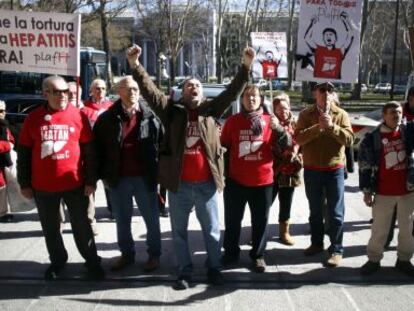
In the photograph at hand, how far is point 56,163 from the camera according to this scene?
4.64 m

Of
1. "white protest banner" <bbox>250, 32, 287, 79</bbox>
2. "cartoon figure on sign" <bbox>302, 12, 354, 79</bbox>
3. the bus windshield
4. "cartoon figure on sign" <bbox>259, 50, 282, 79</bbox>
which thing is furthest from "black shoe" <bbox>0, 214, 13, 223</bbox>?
the bus windshield

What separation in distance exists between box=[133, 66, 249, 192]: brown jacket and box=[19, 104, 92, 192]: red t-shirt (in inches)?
28.9

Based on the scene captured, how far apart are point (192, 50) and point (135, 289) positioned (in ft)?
225

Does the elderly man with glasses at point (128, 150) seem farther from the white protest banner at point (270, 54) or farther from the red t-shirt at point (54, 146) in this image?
the white protest banner at point (270, 54)

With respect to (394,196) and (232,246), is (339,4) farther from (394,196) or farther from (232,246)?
(232,246)

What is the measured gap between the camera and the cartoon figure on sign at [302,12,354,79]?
542 cm

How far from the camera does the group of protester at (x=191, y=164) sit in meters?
4.63

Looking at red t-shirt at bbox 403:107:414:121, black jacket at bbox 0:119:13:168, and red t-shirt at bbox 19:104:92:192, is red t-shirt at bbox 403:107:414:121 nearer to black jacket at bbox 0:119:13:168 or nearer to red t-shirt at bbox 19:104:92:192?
red t-shirt at bbox 19:104:92:192

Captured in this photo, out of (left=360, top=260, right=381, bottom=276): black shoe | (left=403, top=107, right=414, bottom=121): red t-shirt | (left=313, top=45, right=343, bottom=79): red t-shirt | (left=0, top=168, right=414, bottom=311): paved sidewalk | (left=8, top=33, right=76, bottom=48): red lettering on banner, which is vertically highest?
(left=8, top=33, right=76, bottom=48): red lettering on banner

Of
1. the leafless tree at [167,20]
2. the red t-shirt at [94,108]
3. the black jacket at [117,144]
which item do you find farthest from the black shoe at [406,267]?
the leafless tree at [167,20]

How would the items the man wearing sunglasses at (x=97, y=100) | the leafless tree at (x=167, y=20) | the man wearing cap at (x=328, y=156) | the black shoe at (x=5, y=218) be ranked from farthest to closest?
1. the leafless tree at (x=167, y=20)
2. the black shoe at (x=5, y=218)
3. the man wearing sunglasses at (x=97, y=100)
4. the man wearing cap at (x=328, y=156)

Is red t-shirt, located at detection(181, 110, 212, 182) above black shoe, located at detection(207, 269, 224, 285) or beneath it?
above

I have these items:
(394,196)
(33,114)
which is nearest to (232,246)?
(394,196)

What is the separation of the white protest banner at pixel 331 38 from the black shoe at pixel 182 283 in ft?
7.60
